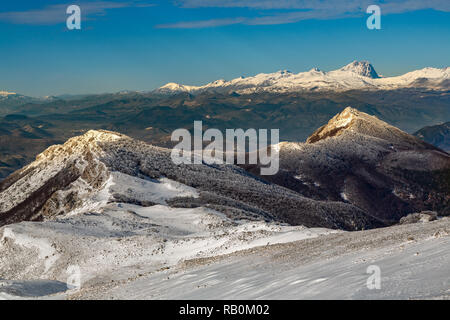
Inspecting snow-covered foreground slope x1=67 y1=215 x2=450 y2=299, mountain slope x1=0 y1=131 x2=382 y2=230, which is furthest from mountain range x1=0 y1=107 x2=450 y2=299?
mountain slope x1=0 y1=131 x2=382 y2=230

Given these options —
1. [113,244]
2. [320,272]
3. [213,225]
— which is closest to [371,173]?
[213,225]

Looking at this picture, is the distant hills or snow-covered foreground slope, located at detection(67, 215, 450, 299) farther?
the distant hills

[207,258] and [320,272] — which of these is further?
[207,258]

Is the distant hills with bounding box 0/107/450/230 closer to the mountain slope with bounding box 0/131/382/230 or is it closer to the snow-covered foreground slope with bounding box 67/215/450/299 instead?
the mountain slope with bounding box 0/131/382/230

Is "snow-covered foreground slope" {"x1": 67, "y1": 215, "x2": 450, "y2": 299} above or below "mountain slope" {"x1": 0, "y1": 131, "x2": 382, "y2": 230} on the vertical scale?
above

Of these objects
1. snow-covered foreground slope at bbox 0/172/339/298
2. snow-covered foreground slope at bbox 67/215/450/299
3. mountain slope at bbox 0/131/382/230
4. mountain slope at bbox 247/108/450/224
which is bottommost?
mountain slope at bbox 247/108/450/224

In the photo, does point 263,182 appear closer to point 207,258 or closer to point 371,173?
point 371,173

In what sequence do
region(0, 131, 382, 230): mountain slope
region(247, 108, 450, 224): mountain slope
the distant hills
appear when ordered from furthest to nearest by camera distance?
region(247, 108, 450, 224): mountain slope → the distant hills → region(0, 131, 382, 230): mountain slope

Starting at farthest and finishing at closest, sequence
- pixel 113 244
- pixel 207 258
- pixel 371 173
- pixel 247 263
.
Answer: pixel 371 173 < pixel 113 244 < pixel 207 258 < pixel 247 263

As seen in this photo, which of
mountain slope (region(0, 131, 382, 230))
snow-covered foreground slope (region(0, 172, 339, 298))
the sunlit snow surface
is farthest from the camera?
mountain slope (region(0, 131, 382, 230))
